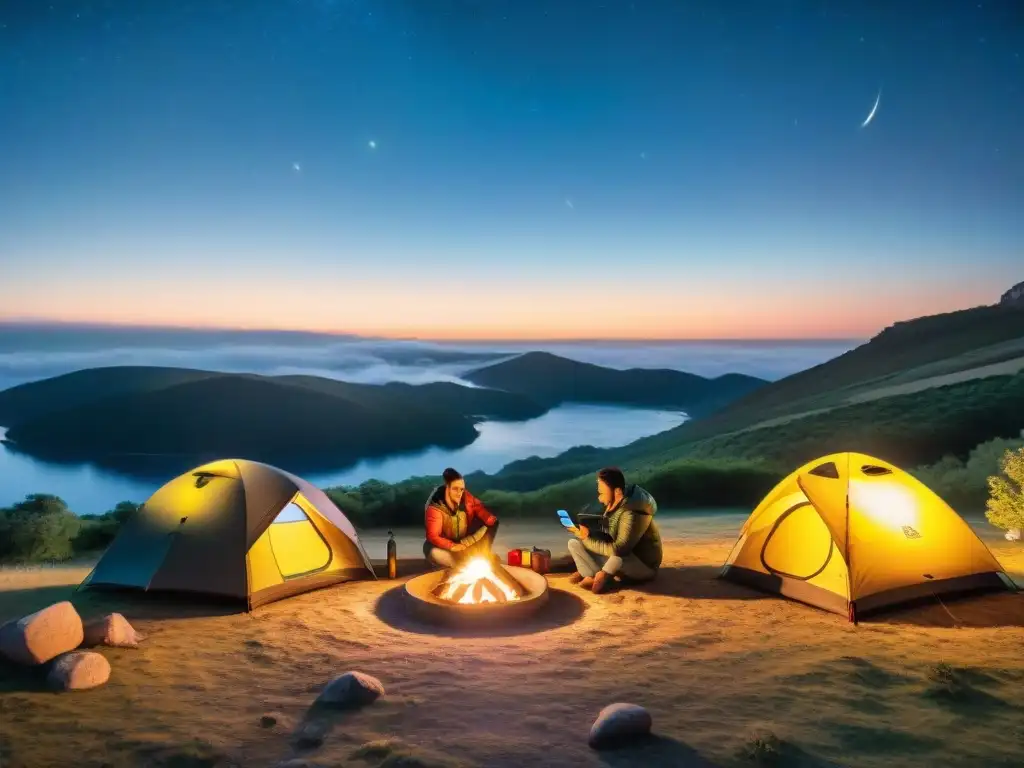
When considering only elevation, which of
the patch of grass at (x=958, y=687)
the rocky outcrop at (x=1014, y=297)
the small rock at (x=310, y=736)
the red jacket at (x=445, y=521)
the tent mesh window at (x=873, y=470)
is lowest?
the small rock at (x=310, y=736)

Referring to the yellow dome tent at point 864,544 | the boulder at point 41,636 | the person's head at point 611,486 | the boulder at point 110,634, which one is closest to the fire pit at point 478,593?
the person's head at point 611,486

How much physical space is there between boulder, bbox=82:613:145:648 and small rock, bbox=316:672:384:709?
2.69 meters

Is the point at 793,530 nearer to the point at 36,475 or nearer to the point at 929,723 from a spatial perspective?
the point at 929,723

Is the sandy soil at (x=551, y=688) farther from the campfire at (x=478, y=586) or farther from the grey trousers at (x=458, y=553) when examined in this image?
the grey trousers at (x=458, y=553)

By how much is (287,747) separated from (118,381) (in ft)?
255

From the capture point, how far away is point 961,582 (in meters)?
9.09

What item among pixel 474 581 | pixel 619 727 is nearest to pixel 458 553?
pixel 474 581

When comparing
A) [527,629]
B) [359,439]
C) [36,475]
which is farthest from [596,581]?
[36,475]

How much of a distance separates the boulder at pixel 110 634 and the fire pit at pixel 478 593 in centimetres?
306

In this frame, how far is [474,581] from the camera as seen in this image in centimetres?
915

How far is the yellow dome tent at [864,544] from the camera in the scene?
343 inches

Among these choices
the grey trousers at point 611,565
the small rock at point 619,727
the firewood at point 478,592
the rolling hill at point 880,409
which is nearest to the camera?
the small rock at point 619,727

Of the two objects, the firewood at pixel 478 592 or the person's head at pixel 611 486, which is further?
the person's head at pixel 611 486

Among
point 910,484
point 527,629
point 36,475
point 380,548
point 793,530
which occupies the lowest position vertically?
point 36,475
